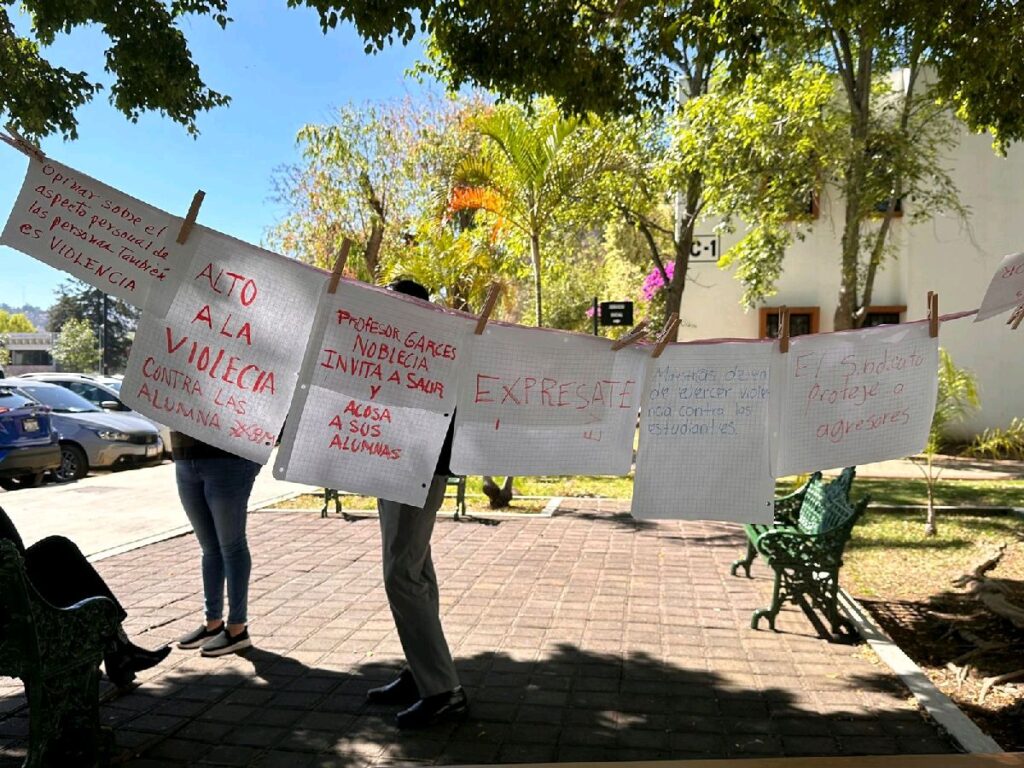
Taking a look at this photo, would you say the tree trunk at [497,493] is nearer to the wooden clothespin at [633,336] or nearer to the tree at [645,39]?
the tree at [645,39]

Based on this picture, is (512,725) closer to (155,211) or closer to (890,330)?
(890,330)

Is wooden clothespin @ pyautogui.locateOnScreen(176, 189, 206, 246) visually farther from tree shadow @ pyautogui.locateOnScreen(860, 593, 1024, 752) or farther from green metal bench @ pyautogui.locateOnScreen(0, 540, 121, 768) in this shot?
tree shadow @ pyautogui.locateOnScreen(860, 593, 1024, 752)

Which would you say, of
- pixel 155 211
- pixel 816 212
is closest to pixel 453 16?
pixel 155 211

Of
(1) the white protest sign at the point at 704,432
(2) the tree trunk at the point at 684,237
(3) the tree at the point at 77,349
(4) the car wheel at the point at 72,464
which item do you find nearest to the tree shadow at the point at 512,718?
(1) the white protest sign at the point at 704,432

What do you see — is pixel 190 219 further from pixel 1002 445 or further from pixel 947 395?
pixel 1002 445

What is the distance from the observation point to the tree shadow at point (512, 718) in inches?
135

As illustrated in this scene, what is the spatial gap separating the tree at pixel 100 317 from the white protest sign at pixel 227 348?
7393 centimetres

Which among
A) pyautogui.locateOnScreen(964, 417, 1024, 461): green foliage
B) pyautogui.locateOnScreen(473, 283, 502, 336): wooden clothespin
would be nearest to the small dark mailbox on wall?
pyautogui.locateOnScreen(964, 417, 1024, 461): green foliage

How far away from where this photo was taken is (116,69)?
5906 mm

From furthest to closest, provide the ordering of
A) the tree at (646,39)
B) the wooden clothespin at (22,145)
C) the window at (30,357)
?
1. the window at (30,357)
2. the tree at (646,39)
3. the wooden clothespin at (22,145)

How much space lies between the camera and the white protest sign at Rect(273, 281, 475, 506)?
114 inches

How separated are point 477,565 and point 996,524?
5.75 meters

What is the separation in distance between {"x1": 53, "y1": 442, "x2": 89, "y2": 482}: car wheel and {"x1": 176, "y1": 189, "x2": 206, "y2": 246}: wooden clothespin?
38.6 feet

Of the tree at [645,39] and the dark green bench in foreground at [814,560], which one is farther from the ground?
the tree at [645,39]
